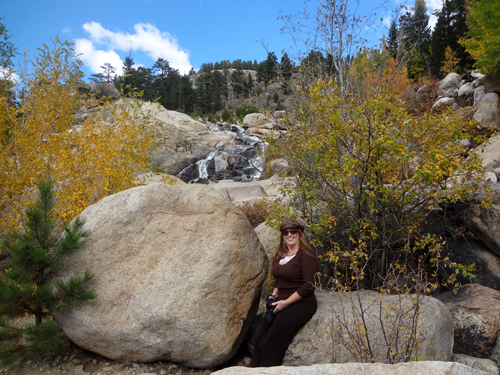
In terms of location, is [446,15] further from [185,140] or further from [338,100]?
[338,100]

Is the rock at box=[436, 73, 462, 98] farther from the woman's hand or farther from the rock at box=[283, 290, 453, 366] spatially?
the woman's hand

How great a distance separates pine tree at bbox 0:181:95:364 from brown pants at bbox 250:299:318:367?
1977 mm

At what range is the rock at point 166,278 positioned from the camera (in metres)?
3.77

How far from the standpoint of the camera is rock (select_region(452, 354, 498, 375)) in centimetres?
398

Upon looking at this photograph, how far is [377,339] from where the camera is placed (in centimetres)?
367

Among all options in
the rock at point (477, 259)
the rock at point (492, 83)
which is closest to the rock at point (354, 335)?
the rock at point (477, 259)

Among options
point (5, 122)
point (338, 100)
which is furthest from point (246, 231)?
point (5, 122)

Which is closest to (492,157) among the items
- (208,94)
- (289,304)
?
(289,304)

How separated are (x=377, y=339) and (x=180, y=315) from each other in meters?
2.12

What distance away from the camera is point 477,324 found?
14.0 feet

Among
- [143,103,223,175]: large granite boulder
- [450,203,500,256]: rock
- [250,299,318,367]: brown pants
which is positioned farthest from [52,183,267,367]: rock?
[143,103,223,175]: large granite boulder

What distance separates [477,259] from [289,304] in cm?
378

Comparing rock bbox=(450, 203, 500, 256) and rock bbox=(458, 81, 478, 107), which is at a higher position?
rock bbox=(458, 81, 478, 107)

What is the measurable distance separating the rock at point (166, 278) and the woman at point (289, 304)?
39 centimetres
